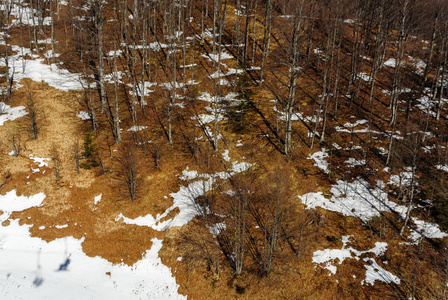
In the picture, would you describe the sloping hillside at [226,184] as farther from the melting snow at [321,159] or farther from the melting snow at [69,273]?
the melting snow at [321,159]

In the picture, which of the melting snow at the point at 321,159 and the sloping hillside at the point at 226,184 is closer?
the sloping hillside at the point at 226,184

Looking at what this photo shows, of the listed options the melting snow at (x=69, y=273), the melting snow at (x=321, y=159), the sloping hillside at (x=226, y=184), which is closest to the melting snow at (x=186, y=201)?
the sloping hillside at (x=226, y=184)

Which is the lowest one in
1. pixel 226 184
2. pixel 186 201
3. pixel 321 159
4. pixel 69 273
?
pixel 69 273

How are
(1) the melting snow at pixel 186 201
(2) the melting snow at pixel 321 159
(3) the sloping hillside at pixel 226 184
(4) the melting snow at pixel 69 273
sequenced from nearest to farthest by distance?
1. (4) the melting snow at pixel 69 273
2. (3) the sloping hillside at pixel 226 184
3. (1) the melting snow at pixel 186 201
4. (2) the melting snow at pixel 321 159

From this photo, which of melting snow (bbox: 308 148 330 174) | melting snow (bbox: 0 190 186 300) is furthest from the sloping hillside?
melting snow (bbox: 308 148 330 174)

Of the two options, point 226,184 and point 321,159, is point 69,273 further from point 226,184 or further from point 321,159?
point 321,159

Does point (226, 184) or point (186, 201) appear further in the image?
point (226, 184)

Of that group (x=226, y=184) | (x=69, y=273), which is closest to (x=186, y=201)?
(x=226, y=184)

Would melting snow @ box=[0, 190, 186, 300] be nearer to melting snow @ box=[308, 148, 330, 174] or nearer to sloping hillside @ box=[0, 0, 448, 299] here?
sloping hillside @ box=[0, 0, 448, 299]

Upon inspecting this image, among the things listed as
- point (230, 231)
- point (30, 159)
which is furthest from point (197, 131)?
point (30, 159)

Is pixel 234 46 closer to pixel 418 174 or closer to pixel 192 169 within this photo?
pixel 192 169

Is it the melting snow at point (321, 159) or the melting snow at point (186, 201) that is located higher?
the melting snow at point (321, 159)
